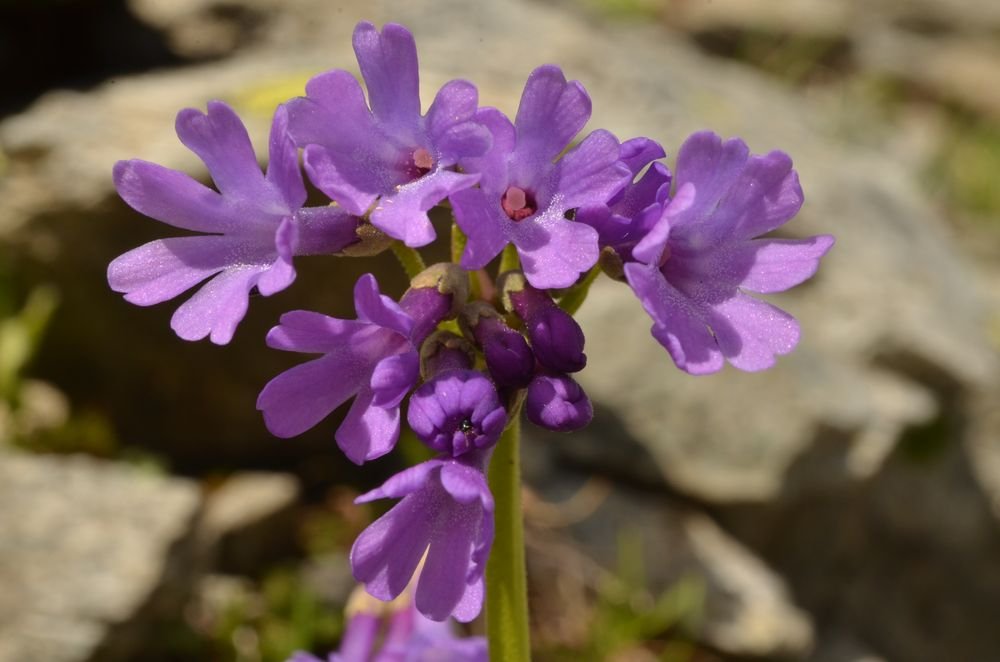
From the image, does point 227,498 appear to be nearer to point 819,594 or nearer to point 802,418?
point 802,418

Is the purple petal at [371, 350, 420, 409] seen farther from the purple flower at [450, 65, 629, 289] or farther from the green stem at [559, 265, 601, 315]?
the green stem at [559, 265, 601, 315]

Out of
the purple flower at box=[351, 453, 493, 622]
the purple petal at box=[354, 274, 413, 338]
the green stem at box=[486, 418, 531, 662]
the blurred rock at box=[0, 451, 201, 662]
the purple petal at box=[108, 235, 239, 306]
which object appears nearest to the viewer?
the purple petal at box=[354, 274, 413, 338]

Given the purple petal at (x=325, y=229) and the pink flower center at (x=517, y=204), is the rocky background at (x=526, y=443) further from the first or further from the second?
the pink flower center at (x=517, y=204)

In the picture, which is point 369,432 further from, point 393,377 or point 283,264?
point 283,264

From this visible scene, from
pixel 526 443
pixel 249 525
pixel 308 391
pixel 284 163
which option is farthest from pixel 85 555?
pixel 284 163

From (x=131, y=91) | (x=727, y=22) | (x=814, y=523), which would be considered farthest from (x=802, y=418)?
(x=727, y=22)

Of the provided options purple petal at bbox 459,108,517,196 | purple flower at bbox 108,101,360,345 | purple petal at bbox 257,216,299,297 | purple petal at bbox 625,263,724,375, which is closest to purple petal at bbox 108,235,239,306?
purple flower at bbox 108,101,360,345
